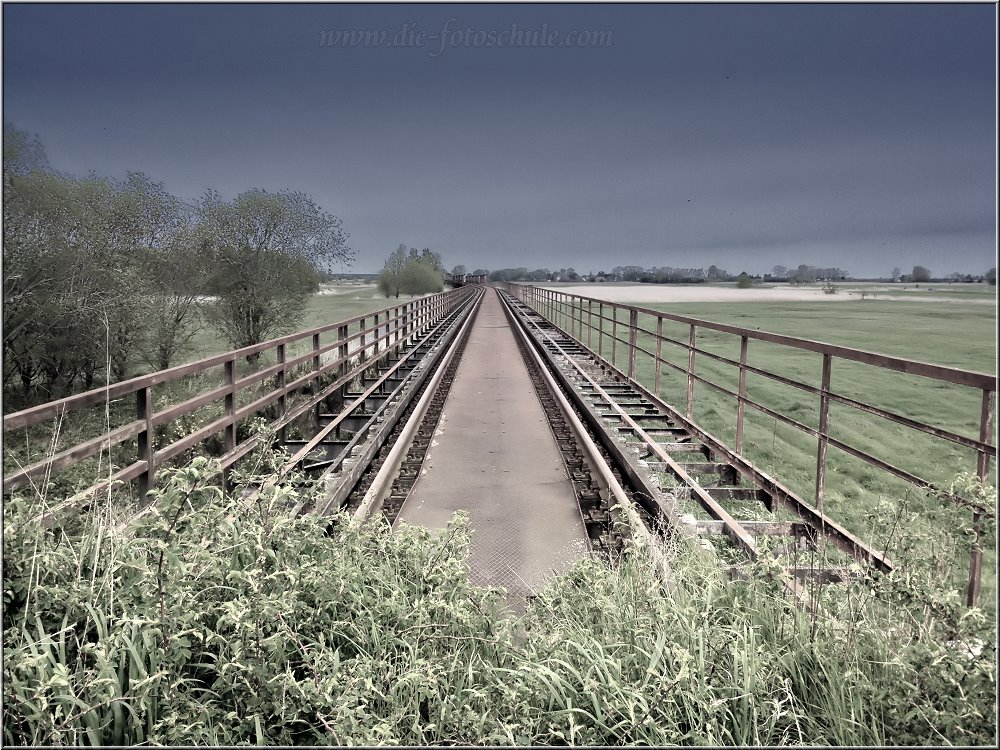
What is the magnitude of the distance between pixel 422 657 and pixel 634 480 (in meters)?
3.54

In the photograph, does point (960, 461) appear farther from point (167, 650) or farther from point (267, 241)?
point (267, 241)

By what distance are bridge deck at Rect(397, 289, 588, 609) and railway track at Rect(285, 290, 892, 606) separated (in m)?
0.17

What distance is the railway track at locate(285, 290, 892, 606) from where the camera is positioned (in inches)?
148

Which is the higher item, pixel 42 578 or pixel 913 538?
pixel 913 538

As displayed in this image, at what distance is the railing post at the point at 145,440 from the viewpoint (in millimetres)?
4250

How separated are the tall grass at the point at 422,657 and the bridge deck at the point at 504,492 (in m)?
1.04

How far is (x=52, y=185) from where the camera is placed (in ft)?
56.0

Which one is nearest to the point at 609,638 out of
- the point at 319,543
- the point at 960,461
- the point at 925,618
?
the point at 925,618

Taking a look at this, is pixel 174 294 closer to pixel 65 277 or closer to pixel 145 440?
pixel 65 277

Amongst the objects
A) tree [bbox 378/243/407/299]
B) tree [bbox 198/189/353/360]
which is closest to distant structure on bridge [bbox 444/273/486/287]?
tree [bbox 378/243/407/299]

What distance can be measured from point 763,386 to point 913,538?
47.1 ft

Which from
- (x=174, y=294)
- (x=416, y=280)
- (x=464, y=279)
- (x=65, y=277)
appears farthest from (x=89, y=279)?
(x=464, y=279)

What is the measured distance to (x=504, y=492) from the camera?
19.3 ft

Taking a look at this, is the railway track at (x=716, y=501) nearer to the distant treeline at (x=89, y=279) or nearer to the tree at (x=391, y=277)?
the distant treeline at (x=89, y=279)
